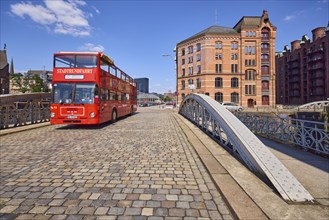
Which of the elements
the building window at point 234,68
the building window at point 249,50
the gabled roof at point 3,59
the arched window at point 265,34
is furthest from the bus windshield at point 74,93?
the gabled roof at point 3,59

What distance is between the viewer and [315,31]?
6003 cm

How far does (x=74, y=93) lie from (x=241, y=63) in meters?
44.8

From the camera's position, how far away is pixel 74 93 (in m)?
10.5

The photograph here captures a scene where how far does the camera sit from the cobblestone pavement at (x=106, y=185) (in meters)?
2.79

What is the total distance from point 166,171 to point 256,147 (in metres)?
2.04

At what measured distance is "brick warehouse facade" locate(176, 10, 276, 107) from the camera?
47031mm

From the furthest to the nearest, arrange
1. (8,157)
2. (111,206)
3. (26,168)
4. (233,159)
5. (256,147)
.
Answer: (8,157)
(233,159)
(26,168)
(256,147)
(111,206)

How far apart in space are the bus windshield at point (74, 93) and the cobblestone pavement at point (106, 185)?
4.64 m

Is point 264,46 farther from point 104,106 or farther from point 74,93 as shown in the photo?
point 74,93

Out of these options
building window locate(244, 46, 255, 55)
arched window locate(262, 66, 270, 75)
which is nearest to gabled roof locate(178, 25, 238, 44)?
building window locate(244, 46, 255, 55)

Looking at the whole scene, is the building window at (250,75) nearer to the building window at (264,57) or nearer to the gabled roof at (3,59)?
the building window at (264,57)

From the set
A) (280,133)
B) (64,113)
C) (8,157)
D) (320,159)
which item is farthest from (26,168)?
(280,133)

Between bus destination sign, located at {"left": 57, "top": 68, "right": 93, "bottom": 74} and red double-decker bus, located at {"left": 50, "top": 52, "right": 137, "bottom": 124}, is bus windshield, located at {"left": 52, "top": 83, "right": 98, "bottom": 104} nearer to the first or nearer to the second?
red double-decker bus, located at {"left": 50, "top": 52, "right": 137, "bottom": 124}

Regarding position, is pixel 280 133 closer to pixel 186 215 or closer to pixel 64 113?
pixel 186 215
